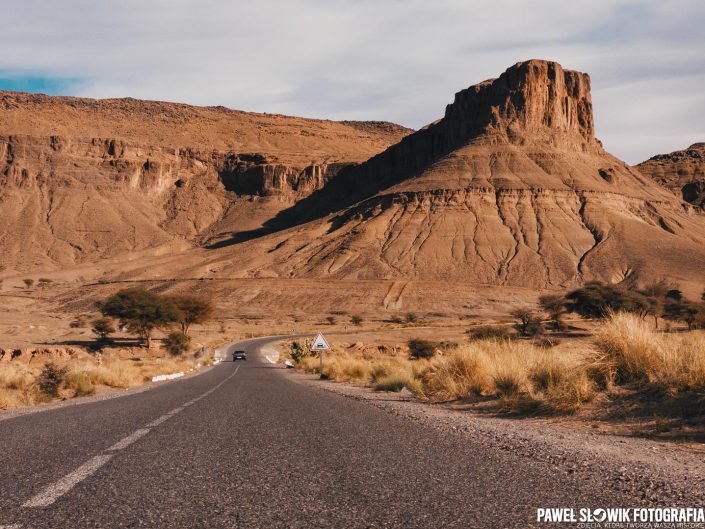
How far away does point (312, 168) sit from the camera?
167500mm

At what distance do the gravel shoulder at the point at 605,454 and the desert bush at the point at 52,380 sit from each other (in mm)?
11396

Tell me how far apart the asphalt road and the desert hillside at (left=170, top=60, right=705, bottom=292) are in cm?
8764

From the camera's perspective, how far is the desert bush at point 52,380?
55.6 feet

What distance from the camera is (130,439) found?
22.9 feet

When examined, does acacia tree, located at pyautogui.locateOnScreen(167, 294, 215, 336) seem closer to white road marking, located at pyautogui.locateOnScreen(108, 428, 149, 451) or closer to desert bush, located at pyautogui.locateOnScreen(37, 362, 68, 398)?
desert bush, located at pyautogui.locateOnScreen(37, 362, 68, 398)

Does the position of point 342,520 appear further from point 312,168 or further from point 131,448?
point 312,168

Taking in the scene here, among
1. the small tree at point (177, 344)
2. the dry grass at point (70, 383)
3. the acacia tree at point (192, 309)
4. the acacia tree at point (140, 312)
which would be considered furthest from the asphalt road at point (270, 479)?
the acacia tree at point (192, 309)

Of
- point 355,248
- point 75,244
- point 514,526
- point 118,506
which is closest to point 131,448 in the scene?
point 118,506

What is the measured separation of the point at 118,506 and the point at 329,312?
8531cm

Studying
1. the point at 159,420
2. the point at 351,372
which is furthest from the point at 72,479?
the point at 351,372

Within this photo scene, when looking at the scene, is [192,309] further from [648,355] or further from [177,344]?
[648,355]

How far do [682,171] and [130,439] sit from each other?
19024 centimetres

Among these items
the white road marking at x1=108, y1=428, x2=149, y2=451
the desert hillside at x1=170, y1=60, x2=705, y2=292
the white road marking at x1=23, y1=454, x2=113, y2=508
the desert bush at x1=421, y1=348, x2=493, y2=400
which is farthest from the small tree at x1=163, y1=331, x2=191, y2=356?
the desert hillside at x1=170, y1=60, x2=705, y2=292

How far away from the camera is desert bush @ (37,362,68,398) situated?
16.9m
